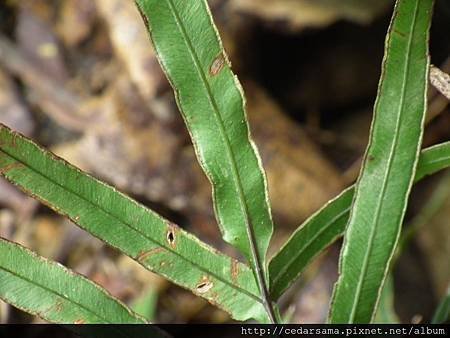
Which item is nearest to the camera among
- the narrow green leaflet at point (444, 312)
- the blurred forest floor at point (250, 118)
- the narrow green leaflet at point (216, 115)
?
the narrow green leaflet at point (216, 115)

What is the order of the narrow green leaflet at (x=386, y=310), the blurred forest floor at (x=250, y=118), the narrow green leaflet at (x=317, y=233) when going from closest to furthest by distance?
the narrow green leaflet at (x=317, y=233)
the narrow green leaflet at (x=386, y=310)
the blurred forest floor at (x=250, y=118)

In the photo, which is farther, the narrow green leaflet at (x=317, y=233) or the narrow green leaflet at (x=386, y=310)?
the narrow green leaflet at (x=386, y=310)

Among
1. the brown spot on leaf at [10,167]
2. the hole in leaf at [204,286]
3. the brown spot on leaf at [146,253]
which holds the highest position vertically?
the brown spot on leaf at [10,167]

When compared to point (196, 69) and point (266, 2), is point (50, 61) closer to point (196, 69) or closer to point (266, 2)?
point (266, 2)

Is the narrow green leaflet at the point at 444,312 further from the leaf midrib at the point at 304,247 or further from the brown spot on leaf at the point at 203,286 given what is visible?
the brown spot on leaf at the point at 203,286

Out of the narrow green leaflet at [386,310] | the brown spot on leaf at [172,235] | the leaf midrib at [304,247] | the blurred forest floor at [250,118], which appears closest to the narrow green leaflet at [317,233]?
the leaf midrib at [304,247]

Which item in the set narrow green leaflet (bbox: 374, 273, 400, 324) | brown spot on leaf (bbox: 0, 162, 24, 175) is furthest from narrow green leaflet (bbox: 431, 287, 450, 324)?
brown spot on leaf (bbox: 0, 162, 24, 175)

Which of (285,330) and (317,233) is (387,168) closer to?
(317,233)

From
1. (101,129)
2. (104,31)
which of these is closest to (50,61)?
(104,31)
